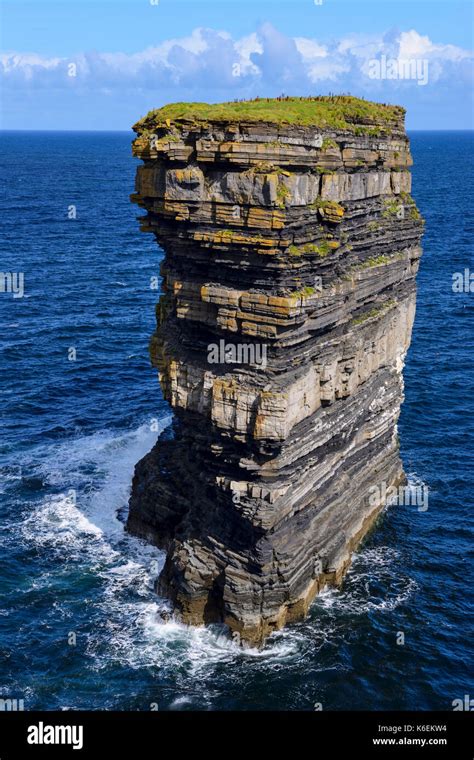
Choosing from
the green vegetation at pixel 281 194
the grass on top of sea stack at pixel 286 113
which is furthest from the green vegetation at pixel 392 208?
the green vegetation at pixel 281 194

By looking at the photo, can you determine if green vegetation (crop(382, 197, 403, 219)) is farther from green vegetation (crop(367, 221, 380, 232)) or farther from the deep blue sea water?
the deep blue sea water

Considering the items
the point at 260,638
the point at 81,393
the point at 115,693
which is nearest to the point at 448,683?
the point at 260,638

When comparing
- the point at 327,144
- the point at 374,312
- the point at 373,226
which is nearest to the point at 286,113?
the point at 327,144
